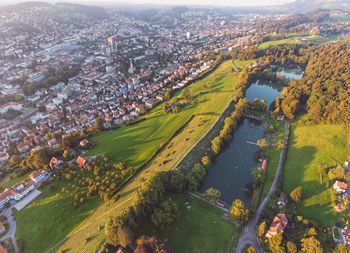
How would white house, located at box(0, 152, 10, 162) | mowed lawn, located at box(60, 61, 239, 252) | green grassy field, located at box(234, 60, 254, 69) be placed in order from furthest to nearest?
1. green grassy field, located at box(234, 60, 254, 69)
2. white house, located at box(0, 152, 10, 162)
3. mowed lawn, located at box(60, 61, 239, 252)

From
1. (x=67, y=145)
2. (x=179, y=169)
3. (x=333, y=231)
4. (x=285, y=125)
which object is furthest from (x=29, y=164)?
(x=285, y=125)

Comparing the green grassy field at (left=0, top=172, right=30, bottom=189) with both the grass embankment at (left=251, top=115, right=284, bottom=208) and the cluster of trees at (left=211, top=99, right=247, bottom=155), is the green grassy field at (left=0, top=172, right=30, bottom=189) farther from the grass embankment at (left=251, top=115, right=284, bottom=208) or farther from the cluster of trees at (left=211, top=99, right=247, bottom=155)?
the grass embankment at (left=251, top=115, right=284, bottom=208)

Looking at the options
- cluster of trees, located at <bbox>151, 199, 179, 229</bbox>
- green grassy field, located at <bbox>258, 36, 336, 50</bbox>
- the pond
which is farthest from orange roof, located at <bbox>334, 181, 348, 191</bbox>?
green grassy field, located at <bbox>258, 36, 336, 50</bbox>

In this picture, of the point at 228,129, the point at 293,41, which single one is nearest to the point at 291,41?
the point at 293,41

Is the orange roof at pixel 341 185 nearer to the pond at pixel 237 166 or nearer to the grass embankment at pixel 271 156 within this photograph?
the grass embankment at pixel 271 156

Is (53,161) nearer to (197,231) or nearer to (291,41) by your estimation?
(197,231)

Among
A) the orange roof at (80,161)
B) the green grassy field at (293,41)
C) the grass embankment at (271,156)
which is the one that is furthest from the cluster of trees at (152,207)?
the green grassy field at (293,41)
